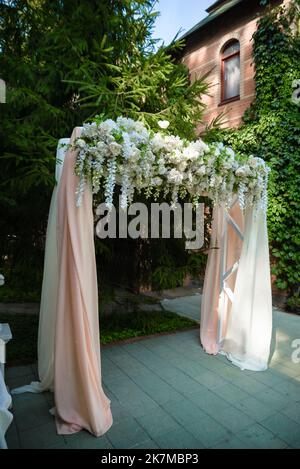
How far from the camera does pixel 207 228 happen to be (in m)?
5.70

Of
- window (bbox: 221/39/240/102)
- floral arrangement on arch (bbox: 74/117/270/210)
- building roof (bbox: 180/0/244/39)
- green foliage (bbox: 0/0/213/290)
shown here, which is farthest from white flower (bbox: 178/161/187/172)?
building roof (bbox: 180/0/244/39)

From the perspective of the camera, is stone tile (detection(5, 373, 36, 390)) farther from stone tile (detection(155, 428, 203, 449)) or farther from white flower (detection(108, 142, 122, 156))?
white flower (detection(108, 142, 122, 156))

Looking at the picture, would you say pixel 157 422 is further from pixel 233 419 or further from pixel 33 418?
pixel 33 418

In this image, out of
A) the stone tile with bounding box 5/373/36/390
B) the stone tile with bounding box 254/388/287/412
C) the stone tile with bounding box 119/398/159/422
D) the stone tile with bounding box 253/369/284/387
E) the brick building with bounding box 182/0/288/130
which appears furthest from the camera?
the brick building with bounding box 182/0/288/130

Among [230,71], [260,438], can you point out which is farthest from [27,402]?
[230,71]

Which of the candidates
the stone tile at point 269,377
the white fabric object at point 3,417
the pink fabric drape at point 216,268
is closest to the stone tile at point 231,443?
the stone tile at point 269,377

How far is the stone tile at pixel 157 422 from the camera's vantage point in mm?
2674

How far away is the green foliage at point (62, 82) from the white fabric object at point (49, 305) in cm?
113

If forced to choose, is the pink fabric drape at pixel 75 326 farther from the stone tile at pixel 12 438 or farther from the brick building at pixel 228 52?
the brick building at pixel 228 52

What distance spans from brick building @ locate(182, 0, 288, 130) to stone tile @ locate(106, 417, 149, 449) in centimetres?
723

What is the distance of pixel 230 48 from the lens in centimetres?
855

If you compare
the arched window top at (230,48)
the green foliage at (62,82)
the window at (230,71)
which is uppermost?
the arched window top at (230,48)

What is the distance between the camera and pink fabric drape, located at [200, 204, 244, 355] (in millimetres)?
4680
